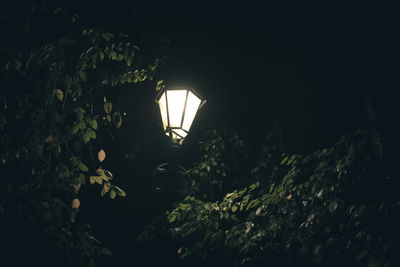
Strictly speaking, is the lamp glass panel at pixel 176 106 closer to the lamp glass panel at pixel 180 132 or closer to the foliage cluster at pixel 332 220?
the lamp glass panel at pixel 180 132

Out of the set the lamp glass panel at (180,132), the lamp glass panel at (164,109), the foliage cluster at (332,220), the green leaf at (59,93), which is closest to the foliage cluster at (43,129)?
the green leaf at (59,93)

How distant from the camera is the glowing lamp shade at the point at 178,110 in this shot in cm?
473

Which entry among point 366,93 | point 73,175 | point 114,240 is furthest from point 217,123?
point 73,175

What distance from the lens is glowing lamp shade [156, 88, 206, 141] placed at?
4734 mm

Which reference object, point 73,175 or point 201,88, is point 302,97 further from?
point 73,175

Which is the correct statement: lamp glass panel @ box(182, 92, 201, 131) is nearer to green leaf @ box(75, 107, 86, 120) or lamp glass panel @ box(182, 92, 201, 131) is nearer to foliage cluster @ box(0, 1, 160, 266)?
foliage cluster @ box(0, 1, 160, 266)

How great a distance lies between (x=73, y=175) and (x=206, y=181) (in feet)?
14.9

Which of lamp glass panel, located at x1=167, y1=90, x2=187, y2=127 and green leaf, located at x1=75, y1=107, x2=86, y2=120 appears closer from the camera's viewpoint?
green leaf, located at x1=75, y1=107, x2=86, y2=120

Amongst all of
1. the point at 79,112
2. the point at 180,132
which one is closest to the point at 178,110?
the point at 180,132

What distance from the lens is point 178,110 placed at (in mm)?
4750

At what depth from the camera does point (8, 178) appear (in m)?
2.83

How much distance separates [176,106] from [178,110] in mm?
66

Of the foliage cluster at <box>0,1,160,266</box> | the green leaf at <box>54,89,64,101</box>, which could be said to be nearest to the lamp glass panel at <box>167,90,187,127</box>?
the foliage cluster at <box>0,1,160,266</box>

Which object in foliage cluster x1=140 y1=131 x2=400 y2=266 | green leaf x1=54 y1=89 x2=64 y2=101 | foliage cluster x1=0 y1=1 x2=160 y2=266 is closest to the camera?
foliage cluster x1=0 y1=1 x2=160 y2=266
